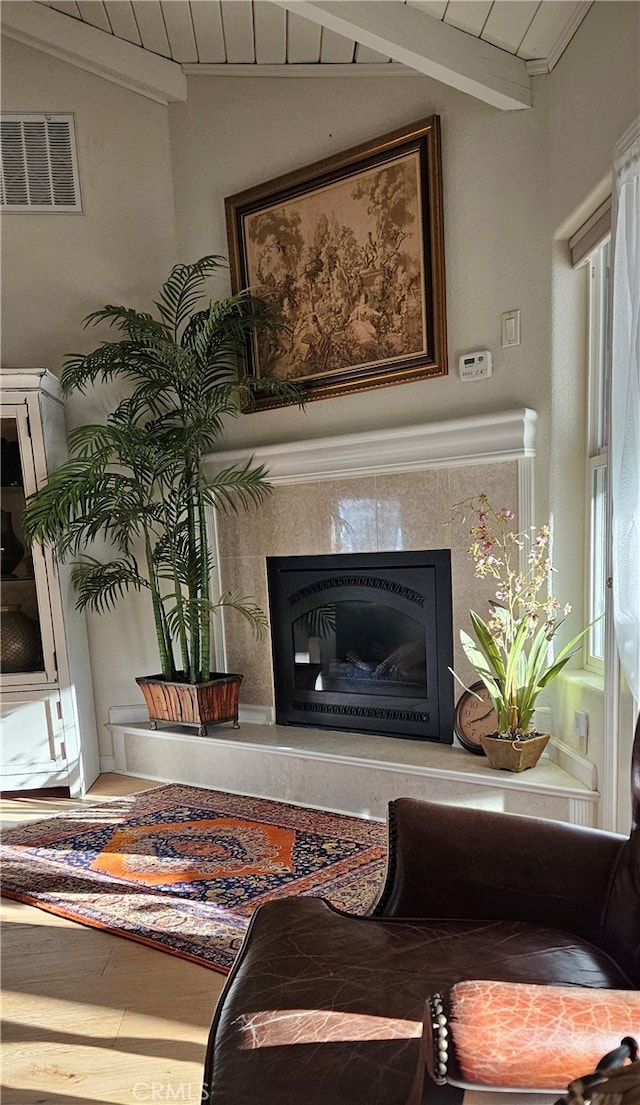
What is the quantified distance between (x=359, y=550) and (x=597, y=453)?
1035 mm

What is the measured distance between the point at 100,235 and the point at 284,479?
1.47 meters

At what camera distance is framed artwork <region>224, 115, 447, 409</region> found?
2.94 m

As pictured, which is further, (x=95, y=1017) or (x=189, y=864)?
(x=189, y=864)

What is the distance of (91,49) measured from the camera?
11.0 feet

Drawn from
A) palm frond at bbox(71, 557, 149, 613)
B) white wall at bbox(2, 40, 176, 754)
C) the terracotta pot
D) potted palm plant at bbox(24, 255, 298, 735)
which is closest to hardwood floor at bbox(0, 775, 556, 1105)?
the terracotta pot

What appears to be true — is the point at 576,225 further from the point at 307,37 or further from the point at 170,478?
the point at 170,478

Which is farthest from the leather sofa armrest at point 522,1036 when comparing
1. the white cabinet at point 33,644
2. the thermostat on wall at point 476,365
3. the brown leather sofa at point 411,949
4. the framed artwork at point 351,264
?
the white cabinet at point 33,644

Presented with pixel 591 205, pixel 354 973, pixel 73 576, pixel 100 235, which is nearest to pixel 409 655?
pixel 73 576

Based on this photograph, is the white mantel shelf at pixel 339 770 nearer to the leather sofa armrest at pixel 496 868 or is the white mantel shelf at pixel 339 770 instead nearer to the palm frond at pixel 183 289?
the leather sofa armrest at pixel 496 868

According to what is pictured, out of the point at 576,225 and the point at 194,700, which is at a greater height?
the point at 576,225

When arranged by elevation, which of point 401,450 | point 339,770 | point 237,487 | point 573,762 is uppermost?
point 401,450

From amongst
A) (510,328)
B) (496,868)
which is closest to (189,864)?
(496,868)

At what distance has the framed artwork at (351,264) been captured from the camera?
294 cm

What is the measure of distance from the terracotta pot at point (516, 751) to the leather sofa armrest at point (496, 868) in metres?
1.14
